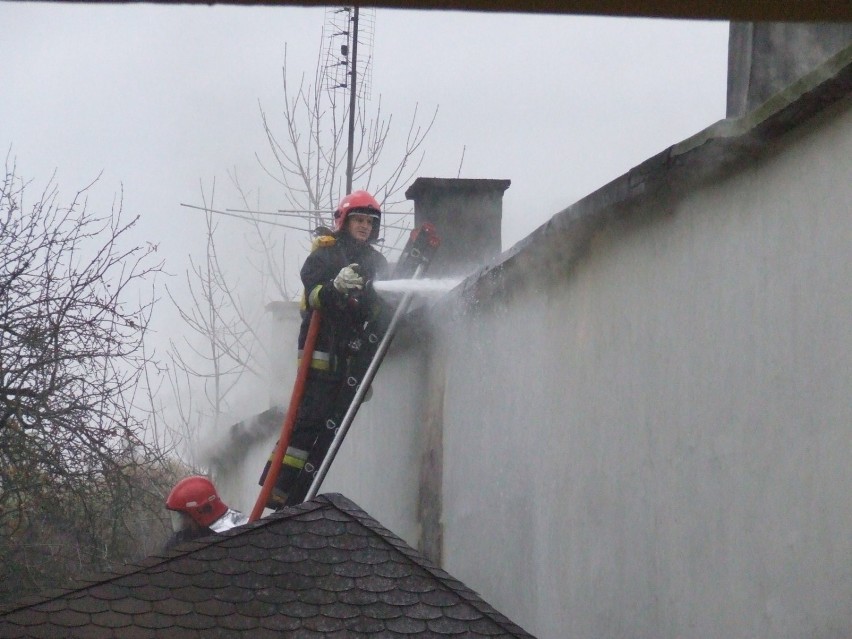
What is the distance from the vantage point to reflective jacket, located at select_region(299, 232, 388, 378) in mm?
7012

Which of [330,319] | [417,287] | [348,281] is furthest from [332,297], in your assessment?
[417,287]

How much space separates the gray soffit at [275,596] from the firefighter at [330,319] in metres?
3.28

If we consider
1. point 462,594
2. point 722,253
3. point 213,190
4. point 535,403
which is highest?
point 213,190

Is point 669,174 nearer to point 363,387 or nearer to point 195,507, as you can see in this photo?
point 363,387

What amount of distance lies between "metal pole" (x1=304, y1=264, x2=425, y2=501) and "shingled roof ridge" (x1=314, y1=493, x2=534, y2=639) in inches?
115

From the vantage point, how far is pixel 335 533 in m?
4.00

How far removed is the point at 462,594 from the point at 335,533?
1.60 ft

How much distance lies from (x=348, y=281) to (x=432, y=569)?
10.4ft

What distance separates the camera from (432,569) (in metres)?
3.88

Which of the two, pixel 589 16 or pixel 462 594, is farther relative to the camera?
pixel 462 594

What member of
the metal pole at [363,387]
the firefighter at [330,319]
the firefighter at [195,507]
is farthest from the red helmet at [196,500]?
the metal pole at [363,387]

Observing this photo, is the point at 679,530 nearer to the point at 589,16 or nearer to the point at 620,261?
the point at 620,261

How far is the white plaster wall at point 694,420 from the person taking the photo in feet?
10.3

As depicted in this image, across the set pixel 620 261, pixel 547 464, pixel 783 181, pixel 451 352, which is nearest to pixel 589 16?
pixel 783 181
